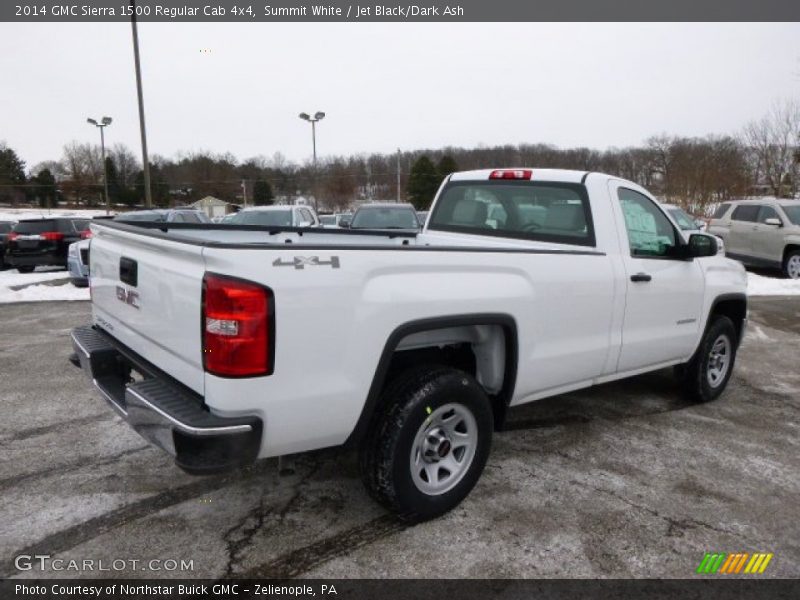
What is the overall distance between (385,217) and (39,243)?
358 inches

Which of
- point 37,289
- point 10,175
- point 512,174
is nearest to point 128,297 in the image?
point 512,174

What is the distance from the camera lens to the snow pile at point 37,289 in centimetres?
1094

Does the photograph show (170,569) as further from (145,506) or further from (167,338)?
(167,338)

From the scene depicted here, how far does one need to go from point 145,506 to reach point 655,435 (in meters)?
3.59

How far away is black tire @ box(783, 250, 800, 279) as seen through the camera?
13.2 m

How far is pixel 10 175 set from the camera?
75438 millimetres

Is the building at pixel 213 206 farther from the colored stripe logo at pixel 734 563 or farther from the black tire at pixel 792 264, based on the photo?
the colored stripe logo at pixel 734 563

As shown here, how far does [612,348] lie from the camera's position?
13.0 feet

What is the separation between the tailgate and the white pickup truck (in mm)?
13

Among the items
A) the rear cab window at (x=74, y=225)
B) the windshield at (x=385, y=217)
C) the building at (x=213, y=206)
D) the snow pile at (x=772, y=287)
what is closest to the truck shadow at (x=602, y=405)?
the snow pile at (x=772, y=287)

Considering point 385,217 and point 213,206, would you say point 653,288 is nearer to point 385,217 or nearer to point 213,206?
point 385,217

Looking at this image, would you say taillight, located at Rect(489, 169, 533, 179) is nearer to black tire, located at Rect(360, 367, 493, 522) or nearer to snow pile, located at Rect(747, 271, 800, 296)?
black tire, located at Rect(360, 367, 493, 522)

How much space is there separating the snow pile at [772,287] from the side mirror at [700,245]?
27.0 feet

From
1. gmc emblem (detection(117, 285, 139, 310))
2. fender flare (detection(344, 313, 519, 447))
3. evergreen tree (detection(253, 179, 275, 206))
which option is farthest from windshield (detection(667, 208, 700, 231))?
evergreen tree (detection(253, 179, 275, 206))
